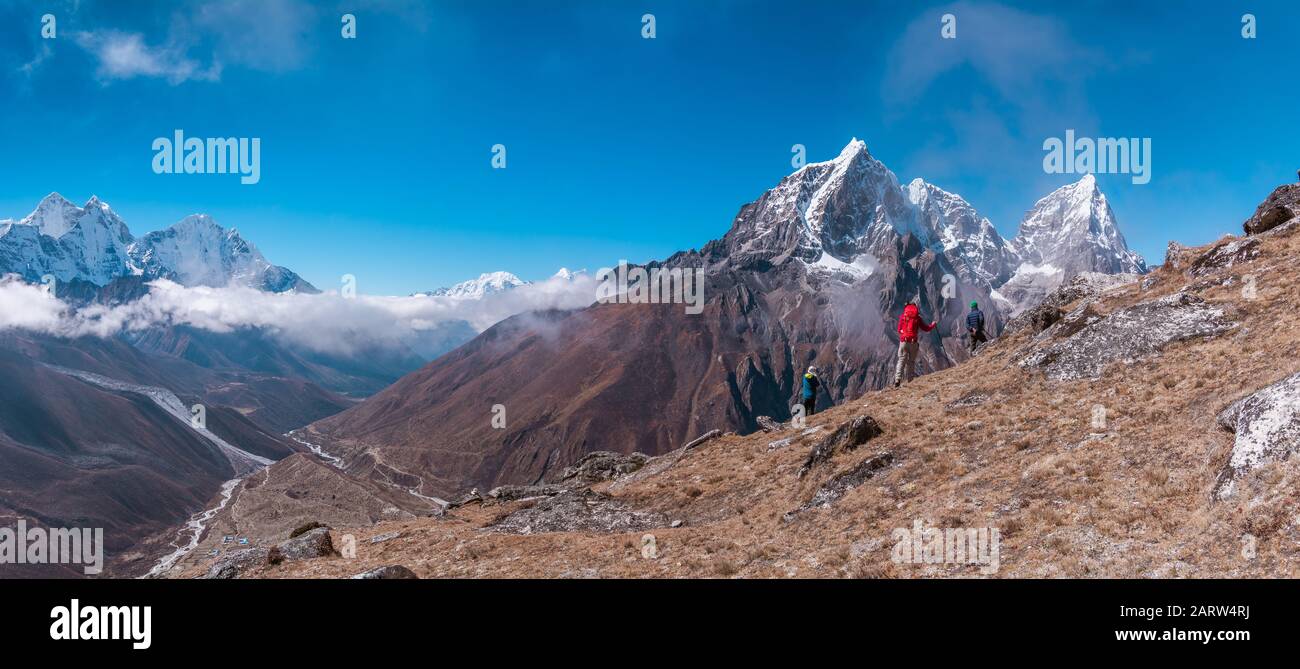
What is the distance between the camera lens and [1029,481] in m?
19.6

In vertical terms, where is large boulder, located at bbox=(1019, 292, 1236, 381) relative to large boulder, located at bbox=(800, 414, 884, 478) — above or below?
above

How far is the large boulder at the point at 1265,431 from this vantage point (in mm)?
14445

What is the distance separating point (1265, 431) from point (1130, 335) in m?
→ 17.5

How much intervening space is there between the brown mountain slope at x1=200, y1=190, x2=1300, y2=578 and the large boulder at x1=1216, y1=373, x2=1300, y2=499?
0.41 meters

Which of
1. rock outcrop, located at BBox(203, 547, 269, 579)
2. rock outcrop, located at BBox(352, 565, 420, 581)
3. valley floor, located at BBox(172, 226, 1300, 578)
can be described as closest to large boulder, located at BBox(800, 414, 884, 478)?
valley floor, located at BBox(172, 226, 1300, 578)

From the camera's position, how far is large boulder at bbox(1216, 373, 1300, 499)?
1445 cm

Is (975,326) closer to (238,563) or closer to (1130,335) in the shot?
(1130,335)

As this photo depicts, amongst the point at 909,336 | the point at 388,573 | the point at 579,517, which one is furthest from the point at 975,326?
the point at 388,573

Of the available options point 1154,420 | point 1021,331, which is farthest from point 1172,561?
point 1021,331

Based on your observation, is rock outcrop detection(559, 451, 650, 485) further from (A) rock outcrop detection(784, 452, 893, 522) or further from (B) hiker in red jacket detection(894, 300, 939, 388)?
(A) rock outcrop detection(784, 452, 893, 522)
